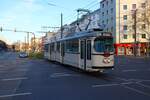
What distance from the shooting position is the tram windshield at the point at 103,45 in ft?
72.5

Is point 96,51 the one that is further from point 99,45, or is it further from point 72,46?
point 72,46

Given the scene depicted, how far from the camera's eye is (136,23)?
8606 centimetres

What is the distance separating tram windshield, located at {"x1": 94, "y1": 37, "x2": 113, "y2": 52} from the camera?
22084 mm

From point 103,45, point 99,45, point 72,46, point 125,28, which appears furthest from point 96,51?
point 125,28

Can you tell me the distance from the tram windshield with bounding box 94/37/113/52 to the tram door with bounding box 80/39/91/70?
2.08ft

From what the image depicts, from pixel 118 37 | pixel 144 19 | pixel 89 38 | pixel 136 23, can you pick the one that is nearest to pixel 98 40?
pixel 89 38

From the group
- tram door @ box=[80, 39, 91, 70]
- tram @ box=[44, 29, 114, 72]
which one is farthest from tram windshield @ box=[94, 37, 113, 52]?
tram door @ box=[80, 39, 91, 70]

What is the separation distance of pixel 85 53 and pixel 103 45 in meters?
1.81

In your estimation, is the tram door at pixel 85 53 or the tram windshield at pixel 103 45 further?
the tram door at pixel 85 53

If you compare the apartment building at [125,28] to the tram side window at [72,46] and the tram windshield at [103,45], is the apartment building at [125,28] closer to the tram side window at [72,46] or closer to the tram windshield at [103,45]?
the tram side window at [72,46]

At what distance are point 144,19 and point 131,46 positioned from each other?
1971 centimetres

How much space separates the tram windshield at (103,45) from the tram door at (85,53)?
634 millimetres

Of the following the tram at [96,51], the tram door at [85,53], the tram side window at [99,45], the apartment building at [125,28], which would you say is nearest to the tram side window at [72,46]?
the tram at [96,51]

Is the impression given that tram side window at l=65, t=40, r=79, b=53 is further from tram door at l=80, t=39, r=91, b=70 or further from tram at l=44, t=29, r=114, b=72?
tram door at l=80, t=39, r=91, b=70
